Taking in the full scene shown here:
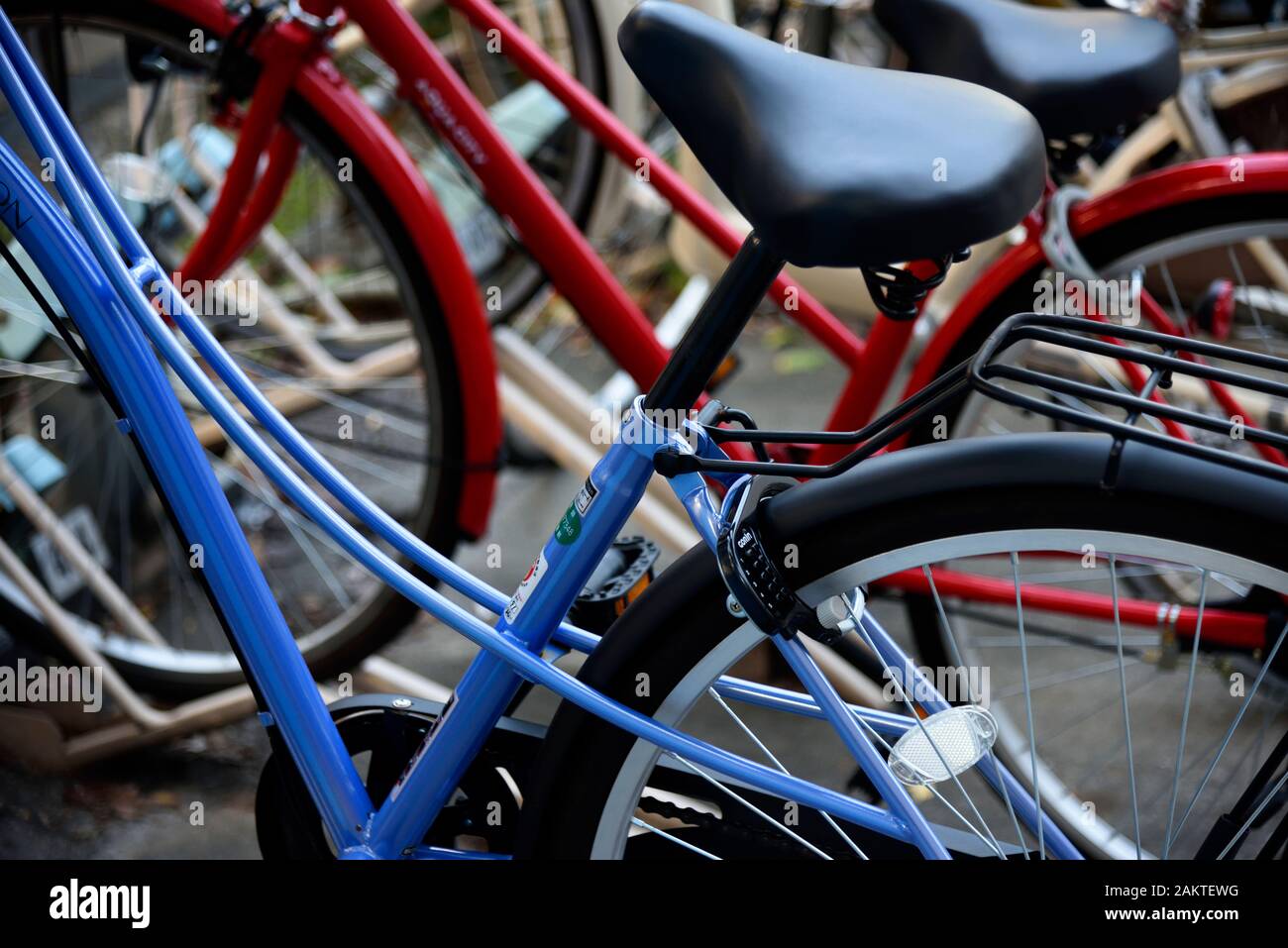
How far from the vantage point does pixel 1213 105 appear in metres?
2.05

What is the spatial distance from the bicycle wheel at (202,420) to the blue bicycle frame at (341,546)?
20.8 inches

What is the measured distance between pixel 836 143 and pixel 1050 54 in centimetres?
59

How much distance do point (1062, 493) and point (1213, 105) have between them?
151 cm

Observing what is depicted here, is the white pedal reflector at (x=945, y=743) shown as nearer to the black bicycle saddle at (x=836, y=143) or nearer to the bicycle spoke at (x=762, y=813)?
the bicycle spoke at (x=762, y=813)

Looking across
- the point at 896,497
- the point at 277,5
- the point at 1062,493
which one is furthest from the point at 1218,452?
the point at 277,5

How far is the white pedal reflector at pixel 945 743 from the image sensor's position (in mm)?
966

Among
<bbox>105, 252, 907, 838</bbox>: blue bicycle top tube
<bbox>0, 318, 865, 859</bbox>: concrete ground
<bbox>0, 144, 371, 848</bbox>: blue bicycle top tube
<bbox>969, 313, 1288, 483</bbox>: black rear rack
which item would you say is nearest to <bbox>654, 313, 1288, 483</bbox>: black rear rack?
<bbox>969, 313, 1288, 483</bbox>: black rear rack

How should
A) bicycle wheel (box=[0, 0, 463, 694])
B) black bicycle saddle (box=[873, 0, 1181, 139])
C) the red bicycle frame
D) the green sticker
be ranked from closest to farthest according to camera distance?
the green sticker
black bicycle saddle (box=[873, 0, 1181, 139])
the red bicycle frame
bicycle wheel (box=[0, 0, 463, 694])

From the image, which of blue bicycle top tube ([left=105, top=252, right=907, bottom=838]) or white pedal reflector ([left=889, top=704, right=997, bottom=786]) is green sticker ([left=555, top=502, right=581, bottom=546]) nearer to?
blue bicycle top tube ([left=105, top=252, right=907, bottom=838])

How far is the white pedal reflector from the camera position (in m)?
0.97

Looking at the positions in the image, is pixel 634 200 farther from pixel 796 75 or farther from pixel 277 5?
pixel 796 75

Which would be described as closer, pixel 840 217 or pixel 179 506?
pixel 840 217

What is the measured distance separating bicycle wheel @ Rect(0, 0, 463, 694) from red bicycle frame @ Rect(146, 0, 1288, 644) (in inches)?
1.6

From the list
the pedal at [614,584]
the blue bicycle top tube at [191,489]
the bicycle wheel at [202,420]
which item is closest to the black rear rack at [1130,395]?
the pedal at [614,584]
